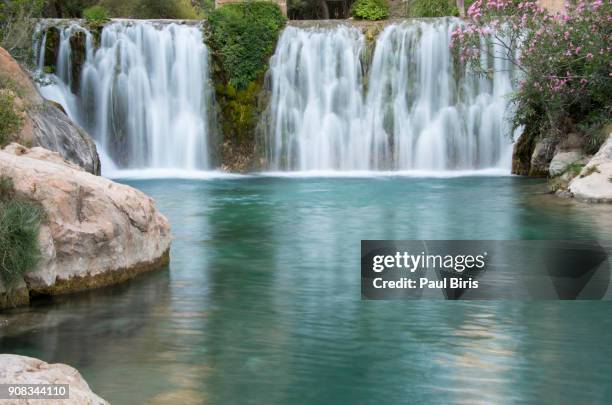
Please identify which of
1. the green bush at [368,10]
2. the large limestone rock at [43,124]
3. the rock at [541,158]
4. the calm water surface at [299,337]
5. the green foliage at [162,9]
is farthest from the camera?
the green foliage at [162,9]

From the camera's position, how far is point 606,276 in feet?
37.9

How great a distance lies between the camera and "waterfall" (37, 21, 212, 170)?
90.1 ft

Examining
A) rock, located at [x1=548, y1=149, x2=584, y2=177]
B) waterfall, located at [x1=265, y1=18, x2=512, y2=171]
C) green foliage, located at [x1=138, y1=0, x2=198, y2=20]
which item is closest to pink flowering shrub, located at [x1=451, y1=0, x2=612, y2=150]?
rock, located at [x1=548, y1=149, x2=584, y2=177]

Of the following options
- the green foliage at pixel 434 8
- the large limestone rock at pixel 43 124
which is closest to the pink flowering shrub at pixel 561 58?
the large limestone rock at pixel 43 124

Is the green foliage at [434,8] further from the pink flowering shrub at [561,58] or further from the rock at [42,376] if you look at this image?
the rock at [42,376]

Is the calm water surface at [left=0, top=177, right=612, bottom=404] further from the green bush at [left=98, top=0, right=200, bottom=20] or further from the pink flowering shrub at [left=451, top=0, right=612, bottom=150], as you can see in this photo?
the green bush at [left=98, top=0, right=200, bottom=20]

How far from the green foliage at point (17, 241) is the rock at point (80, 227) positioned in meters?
0.18

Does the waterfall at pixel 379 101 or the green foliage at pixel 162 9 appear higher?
the green foliage at pixel 162 9

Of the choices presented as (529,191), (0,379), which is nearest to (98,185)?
(0,379)

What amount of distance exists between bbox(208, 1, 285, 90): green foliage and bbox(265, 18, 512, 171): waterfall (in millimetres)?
530

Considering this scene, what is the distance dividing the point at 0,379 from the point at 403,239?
9900 mm

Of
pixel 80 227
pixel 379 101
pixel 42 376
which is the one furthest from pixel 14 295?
pixel 379 101

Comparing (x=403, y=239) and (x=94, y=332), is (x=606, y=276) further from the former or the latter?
(x=94, y=332)

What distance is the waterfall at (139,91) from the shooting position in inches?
1081
